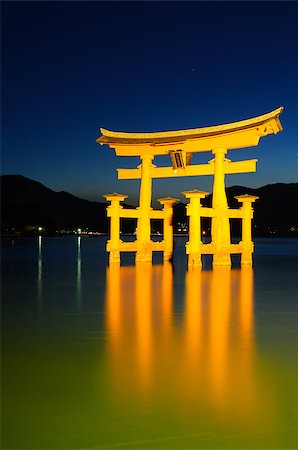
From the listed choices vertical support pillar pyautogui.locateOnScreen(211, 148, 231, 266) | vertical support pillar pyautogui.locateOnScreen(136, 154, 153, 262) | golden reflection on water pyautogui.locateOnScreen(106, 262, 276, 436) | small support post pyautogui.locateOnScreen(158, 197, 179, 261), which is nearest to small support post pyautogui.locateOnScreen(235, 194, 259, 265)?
vertical support pillar pyautogui.locateOnScreen(211, 148, 231, 266)

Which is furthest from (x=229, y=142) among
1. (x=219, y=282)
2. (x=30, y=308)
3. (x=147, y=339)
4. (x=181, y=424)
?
(x=181, y=424)

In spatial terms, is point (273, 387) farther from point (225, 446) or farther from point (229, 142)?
→ point (229, 142)

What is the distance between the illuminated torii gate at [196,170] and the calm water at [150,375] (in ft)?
27.4

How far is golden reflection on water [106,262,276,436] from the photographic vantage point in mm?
4270

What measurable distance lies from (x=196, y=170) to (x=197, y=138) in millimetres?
1605

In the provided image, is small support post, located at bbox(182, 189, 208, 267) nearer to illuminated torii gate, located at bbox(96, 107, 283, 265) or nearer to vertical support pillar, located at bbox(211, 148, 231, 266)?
illuminated torii gate, located at bbox(96, 107, 283, 265)

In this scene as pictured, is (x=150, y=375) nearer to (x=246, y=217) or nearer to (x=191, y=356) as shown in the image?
(x=191, y=356)

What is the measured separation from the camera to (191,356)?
237 inches

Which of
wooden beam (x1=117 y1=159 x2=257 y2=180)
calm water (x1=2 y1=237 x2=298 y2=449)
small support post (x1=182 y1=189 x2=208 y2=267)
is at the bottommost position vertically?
calm water (x1=2 y1=237 x2=298 y2=449)

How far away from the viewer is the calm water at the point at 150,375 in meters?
3.67

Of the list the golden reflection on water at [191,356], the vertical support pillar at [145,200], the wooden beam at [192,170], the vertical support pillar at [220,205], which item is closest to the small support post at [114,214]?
the vertical support pillar at [145,200]

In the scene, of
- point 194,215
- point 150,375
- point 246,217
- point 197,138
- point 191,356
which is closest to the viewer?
point 150,375

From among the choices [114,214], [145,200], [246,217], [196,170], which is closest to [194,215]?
[196,170]

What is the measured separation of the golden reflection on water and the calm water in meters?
0.02
